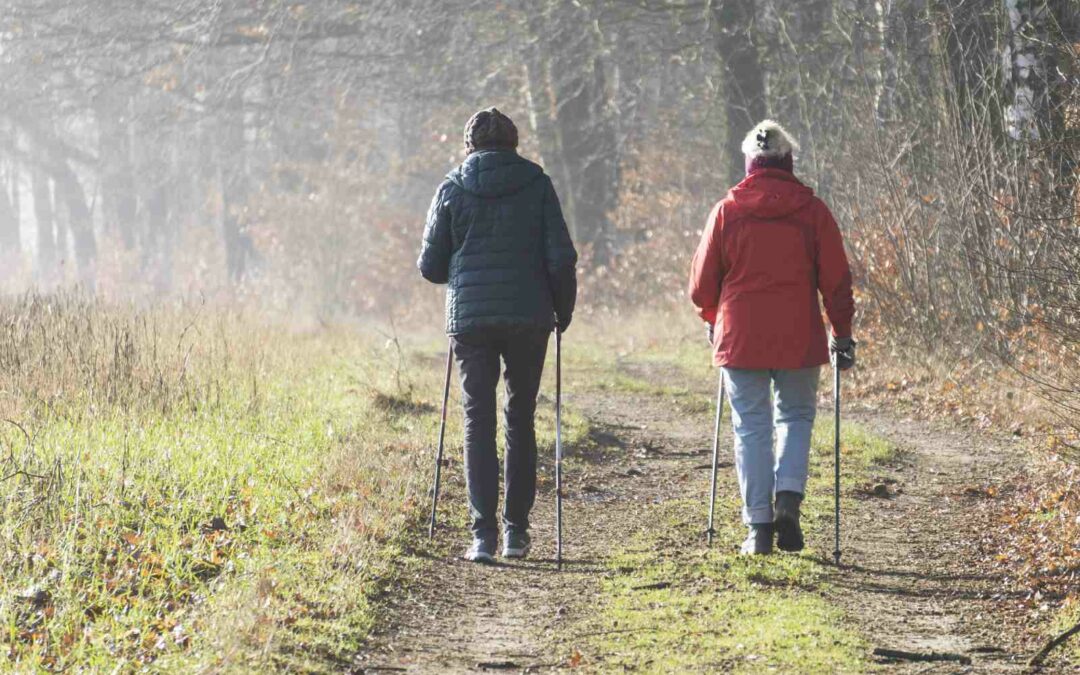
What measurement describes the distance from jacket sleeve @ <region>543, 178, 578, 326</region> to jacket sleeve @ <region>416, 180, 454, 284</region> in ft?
1.54

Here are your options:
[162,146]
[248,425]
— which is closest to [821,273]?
[248,425]

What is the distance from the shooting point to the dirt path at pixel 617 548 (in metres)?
5.61

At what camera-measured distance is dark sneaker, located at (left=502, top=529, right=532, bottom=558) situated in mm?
7215

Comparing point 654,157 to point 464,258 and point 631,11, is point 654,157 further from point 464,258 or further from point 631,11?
point 464,258

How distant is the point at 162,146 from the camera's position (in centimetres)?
4878

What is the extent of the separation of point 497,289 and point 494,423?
70cm

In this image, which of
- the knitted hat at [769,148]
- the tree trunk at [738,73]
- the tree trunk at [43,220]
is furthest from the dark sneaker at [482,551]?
the tree trunk at [43,220]

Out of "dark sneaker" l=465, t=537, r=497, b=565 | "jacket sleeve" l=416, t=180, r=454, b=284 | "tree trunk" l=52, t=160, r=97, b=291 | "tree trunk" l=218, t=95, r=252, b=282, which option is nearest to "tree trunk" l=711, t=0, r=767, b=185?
"jacket sleeve" l=416, t=180, r=454, b=284

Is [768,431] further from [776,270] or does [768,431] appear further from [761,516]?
[776,270]

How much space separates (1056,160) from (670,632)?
6.60 m

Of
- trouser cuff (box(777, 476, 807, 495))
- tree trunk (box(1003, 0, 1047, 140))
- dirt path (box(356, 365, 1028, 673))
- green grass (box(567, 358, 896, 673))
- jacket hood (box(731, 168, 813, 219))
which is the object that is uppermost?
tree trunk (box(1003, 0, 1047, 140))

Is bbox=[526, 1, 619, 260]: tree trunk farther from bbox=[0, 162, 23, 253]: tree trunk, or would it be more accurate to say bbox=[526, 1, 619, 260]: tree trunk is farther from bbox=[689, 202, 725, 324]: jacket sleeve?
bbox=[0, 162, 23, 253]: tree trunk

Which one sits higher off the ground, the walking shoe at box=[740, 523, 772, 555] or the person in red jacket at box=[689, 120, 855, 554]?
the person in red jacket at box=[689, 120, 855, 554]

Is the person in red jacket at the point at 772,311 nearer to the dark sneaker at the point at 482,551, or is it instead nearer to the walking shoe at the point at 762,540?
the walking shoe at the point at 762,540
